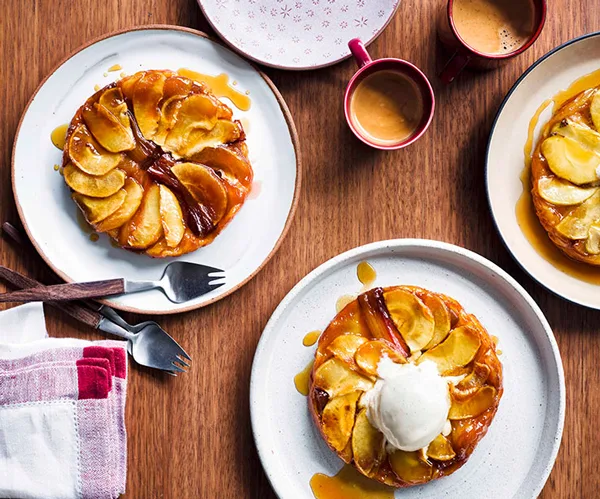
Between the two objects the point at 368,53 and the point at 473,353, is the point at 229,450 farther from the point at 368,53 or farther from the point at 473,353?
the point at 368,53

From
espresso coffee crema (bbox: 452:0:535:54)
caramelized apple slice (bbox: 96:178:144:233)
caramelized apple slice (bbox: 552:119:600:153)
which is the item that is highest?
espresso coffee crema (bbox: 452:0:535:54)

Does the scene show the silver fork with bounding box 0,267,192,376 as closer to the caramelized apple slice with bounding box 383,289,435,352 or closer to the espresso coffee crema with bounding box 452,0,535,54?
the caramelized apple slice with bounding box 383,289,435,352

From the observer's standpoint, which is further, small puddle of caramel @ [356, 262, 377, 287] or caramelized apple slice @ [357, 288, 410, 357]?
small puddle of caramel @ [356, 262, 377, 287]

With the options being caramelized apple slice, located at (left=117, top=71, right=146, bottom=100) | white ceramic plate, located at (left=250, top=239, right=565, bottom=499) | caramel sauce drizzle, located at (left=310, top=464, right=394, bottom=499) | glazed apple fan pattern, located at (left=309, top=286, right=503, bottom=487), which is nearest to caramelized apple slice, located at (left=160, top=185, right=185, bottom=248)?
caramelized apple slice, located at (left=117, top=71, right=146, bottom=100)

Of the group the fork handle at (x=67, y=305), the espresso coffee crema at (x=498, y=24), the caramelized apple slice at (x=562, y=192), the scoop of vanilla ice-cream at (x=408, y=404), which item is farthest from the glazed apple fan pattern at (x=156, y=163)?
the caramelized apple slice at (x=562, y=192)

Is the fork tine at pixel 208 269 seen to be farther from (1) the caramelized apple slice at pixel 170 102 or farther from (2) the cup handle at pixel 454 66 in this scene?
(2) the cup handle at pixel 454 66

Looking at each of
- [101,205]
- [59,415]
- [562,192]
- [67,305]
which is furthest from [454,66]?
[59,415]

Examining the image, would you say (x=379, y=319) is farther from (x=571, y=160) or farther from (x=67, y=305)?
(x=67, y=305)
